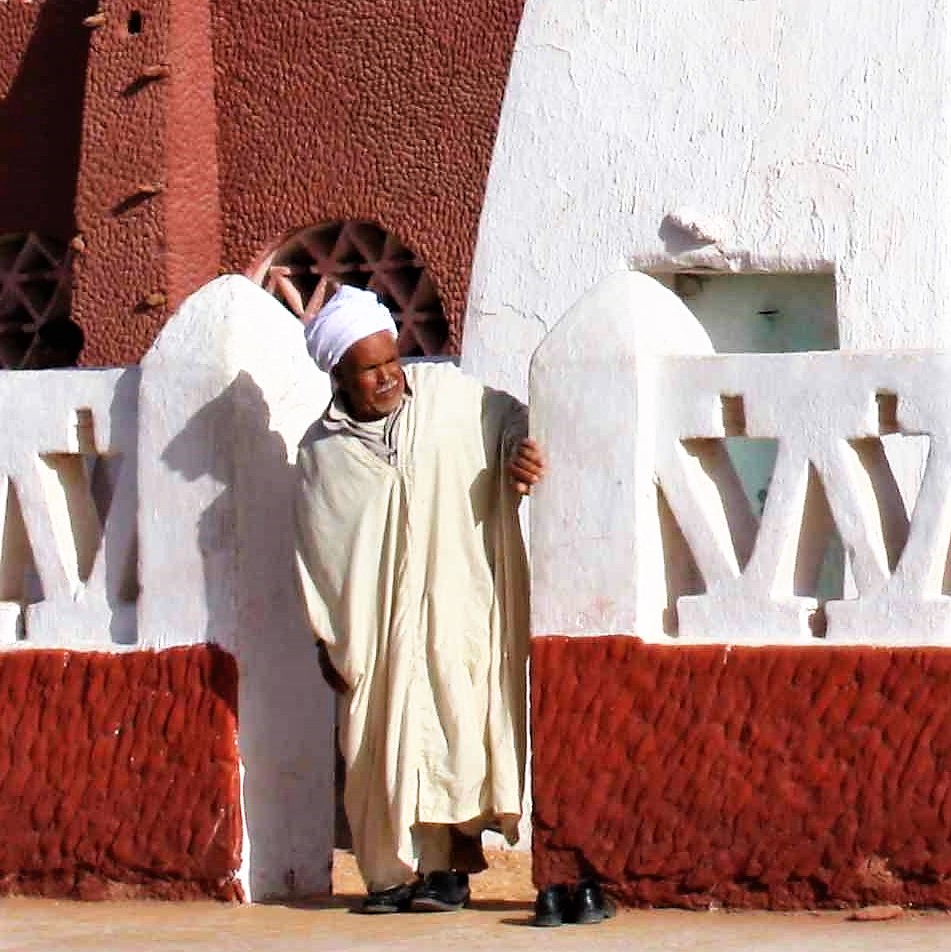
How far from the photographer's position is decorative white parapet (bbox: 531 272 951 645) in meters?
5.99

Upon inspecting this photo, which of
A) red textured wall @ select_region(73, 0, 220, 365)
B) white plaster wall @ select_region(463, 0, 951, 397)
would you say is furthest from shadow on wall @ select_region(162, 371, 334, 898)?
red textured wall @ select_region(73, 0, 220, 365)

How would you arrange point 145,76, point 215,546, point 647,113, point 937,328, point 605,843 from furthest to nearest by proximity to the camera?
point 145,76, point 647,113, point 937,328, point 215,546, point 605,843

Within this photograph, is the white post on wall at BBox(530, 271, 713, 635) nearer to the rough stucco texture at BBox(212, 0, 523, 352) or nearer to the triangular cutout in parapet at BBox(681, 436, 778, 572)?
the triangular cutout in parapet at BBox(681, 436, 778, 572)

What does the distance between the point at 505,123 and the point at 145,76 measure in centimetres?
182

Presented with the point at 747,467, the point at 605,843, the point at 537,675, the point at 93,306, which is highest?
the point at 93,306

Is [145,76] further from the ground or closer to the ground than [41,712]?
further from the ground

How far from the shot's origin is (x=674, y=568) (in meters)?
6.33

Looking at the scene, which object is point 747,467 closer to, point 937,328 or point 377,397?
point 937,328

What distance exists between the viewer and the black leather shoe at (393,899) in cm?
629

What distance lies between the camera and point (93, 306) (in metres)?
9.81

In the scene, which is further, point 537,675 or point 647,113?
point 647,113

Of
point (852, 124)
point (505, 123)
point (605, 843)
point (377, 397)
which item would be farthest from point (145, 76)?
point (605, 843)

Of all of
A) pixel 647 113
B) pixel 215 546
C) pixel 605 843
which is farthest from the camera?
pixel 647 113

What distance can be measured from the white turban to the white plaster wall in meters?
1.96
